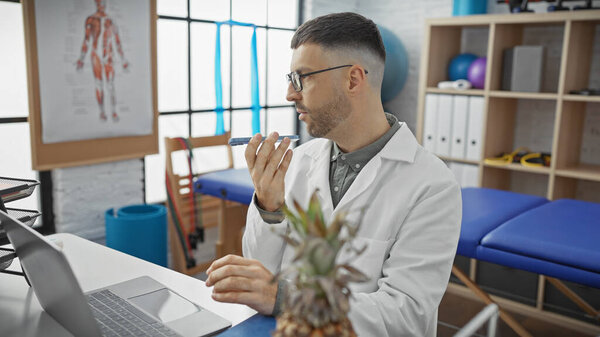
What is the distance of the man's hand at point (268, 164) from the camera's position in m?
1.32

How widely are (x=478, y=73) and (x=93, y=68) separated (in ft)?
7.85

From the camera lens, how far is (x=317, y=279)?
2.09 feet

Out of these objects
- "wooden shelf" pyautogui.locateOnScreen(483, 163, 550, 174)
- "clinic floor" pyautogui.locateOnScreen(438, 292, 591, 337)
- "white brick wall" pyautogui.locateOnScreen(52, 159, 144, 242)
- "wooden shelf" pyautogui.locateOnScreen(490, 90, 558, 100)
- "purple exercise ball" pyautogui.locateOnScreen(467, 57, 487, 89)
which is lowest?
"clinic floor" pyautogui.locateOnScreen(438, 292, 591, 337)

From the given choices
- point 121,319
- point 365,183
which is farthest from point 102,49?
point 121,319

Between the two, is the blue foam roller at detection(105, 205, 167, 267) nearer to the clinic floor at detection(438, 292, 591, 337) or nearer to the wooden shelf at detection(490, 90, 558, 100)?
the clinic floor at detection(438, 292, 591, 337)

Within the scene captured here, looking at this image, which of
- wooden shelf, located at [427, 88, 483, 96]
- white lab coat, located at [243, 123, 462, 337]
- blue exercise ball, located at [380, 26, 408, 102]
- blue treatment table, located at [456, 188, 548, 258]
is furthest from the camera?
blue exercise ball, located at [380, 26, 408, 102]

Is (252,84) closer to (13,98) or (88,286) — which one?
(13,98)

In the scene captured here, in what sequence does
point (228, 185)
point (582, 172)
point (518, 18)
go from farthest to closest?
point (518, 18) < point (582, 172) < point (228, 185)

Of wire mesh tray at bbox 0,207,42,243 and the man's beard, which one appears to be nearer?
wire mesh tray at bbox 0,207,42,243

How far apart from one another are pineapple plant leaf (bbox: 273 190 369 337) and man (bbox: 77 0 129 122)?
2597 millimetres

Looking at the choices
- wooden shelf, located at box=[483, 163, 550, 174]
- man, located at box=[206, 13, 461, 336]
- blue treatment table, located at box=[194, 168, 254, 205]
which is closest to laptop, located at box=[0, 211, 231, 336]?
man, located at box=[206, 13, 461, 336]

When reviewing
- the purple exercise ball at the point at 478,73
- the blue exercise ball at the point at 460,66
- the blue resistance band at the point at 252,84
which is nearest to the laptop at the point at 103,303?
the blue resistance band at the point at 252,84

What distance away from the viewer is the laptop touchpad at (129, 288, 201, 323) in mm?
1135

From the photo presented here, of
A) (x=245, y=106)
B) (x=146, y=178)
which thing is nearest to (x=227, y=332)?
(x=146, y=178)
